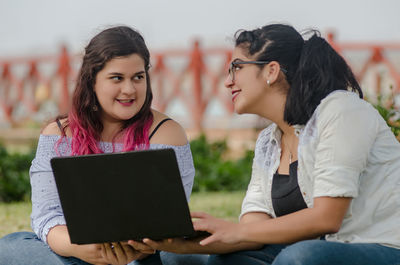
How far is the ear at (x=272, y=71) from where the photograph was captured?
298cm

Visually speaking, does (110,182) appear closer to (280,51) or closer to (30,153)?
(280,51)

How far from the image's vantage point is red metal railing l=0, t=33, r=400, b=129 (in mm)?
10562

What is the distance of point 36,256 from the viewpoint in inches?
130

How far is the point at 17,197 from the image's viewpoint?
7.43 metres

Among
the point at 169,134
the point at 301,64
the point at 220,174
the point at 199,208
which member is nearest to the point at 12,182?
the point at 199,208

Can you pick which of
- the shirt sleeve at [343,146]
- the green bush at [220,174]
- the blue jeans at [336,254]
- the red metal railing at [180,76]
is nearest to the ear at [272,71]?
the shirt sleeve at [343,146]

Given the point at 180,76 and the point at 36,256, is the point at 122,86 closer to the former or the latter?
the point at 36,256

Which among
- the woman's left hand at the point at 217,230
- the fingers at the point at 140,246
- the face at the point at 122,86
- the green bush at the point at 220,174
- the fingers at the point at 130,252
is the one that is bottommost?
the green bush at the point at 220,174

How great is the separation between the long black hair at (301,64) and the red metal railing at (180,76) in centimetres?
657

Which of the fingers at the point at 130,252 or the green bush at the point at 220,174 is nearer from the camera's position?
the fingers at the point at 130,252

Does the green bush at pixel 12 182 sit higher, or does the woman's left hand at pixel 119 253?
the woman's left hand at pixel 119 253

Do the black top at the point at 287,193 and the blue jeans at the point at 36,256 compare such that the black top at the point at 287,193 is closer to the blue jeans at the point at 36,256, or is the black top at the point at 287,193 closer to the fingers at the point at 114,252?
the blue jeans at the point at 36,256

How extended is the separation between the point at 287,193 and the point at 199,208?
3.48 m

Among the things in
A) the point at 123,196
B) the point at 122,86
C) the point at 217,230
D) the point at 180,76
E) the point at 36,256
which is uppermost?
the point at 122,86
